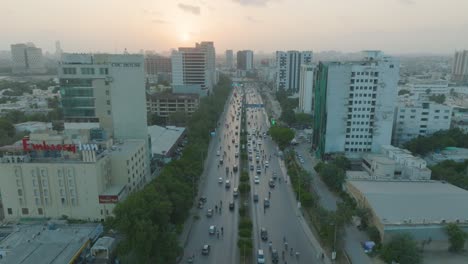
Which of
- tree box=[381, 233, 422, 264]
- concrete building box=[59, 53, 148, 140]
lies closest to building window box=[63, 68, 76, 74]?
concrete building box=[59, 53, 148, 140]

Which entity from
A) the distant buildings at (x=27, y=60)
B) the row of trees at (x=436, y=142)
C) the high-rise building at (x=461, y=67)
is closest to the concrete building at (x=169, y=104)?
the row of trees at (x=436, y=142)

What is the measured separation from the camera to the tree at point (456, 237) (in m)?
22.2

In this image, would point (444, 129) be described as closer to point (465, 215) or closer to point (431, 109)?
point (431, 109)

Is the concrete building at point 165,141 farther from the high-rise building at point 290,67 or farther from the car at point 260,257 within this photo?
the high-rise building at point 290,67

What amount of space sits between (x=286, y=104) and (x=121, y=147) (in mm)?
56662

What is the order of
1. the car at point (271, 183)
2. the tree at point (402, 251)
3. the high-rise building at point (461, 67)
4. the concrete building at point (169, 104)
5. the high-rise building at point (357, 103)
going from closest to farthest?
the tree at point (402, 251), the car at point (271, 183), the high-rise building at point (357, 103), the concrete building at point (169, 104), the high-rise building at point (461, 67)

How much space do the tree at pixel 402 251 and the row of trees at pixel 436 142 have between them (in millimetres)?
27024

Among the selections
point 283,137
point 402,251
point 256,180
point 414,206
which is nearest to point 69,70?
point 256,180

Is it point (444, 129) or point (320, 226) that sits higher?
point (444, 129)

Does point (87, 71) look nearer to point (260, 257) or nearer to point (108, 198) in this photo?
point (108, 198)

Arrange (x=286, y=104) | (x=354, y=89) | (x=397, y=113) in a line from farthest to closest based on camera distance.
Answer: (x=286, y=104)
(x=397, y=113)
(x=354, y=89)

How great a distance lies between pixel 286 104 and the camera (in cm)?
8131

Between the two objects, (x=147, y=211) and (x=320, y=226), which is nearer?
(x=147, y=211)

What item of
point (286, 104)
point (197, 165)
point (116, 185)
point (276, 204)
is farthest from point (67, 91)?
point (286, 104)
